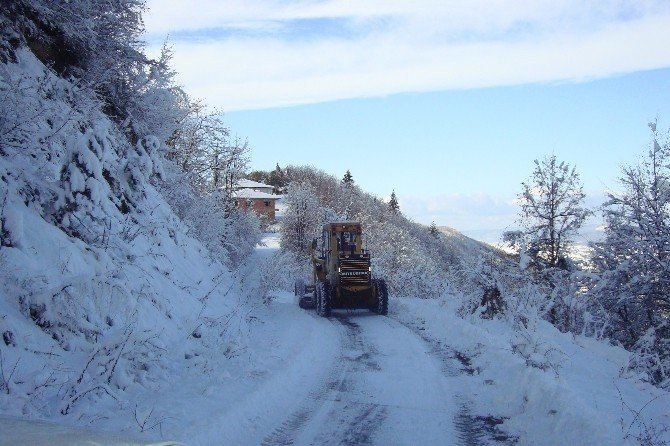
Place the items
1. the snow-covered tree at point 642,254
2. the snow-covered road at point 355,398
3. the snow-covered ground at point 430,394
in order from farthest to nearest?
the snow-covered tree at point 642,254 < the snow-covered road at point 355,398 < the snow-covered ground at point 430,394

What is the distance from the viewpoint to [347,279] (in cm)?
1780

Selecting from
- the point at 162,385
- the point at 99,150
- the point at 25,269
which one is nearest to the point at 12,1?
the point at 99,150

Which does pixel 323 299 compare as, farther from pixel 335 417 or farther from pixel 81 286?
pixel 81 286

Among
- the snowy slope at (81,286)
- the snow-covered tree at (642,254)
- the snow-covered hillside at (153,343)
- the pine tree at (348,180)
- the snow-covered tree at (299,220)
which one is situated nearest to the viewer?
the snowy slope at (81,286)

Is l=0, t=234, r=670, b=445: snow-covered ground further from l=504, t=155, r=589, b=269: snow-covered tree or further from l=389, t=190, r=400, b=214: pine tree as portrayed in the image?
l=389, t=190, r=400, b=214: pine tree

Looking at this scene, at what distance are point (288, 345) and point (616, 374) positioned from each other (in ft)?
19.5

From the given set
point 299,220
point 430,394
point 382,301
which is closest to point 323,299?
point 382,301

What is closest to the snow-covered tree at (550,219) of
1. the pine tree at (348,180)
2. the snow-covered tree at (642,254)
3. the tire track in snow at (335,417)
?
the snow-covered tree at (642,254)

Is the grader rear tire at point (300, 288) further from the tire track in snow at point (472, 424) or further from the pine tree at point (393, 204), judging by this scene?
the pine tree at point (393, 204)

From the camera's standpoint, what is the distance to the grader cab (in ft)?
57.4

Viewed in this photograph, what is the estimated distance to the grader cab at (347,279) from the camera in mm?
17484

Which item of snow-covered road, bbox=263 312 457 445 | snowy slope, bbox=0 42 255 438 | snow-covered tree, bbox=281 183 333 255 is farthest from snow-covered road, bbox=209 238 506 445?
snow-covered tree, bbox=281 183 333 255

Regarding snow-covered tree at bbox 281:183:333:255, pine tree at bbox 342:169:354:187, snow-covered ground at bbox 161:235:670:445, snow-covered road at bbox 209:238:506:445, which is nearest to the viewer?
snow-covered ground at bbox 161:235:670:445

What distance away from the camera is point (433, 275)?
26703 millimetres
